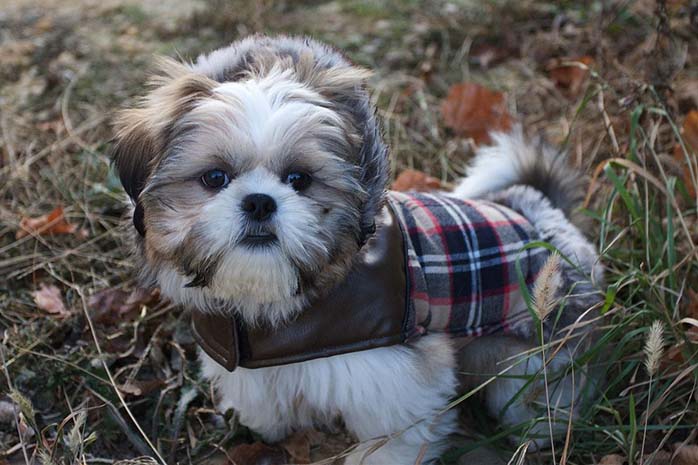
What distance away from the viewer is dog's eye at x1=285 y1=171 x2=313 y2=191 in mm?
2154

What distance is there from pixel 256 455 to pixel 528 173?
1.60 m

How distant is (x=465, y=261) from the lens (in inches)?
108

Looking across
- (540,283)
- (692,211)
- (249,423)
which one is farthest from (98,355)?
(692,211)

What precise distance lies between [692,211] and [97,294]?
2627mm

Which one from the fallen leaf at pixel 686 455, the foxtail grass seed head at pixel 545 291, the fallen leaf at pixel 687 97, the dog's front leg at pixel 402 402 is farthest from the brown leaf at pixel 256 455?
the fallen leaf at pixel 687 97

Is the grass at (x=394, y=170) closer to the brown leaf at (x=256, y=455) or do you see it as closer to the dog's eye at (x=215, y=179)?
the brown leaf at (x=256, y=455)

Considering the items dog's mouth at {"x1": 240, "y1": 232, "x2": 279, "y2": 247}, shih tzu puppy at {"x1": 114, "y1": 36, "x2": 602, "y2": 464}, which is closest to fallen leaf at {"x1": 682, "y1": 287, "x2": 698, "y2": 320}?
shih tzu puppy at {"x1": 114, "y1": 36, "x2": 602, "y2": 464}

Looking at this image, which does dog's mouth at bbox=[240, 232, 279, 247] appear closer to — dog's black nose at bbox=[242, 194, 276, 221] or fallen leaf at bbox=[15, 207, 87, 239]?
dog's black nose at bbox=[242, 194, 276, 221]

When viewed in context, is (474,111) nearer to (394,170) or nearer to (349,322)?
(394,170)

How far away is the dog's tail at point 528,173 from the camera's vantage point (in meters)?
3.25

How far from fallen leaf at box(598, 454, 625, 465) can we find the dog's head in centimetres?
114

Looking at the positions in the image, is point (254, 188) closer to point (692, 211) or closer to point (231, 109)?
point (231, 109)

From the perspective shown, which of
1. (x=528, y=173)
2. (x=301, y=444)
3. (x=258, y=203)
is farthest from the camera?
(x=528, y=173)

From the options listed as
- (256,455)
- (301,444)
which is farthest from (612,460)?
(256,455)
